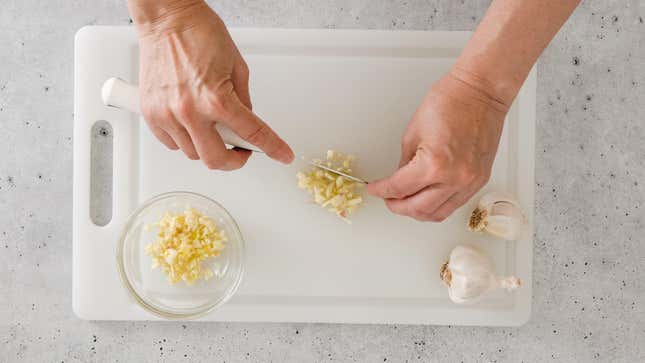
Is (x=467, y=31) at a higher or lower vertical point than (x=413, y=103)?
higher

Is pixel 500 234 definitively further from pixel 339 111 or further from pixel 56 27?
pixel 56 27

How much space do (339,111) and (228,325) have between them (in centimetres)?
55

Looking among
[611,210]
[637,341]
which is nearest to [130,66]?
[611,210]

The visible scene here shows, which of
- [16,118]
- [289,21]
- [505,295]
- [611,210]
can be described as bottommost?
[505,295]

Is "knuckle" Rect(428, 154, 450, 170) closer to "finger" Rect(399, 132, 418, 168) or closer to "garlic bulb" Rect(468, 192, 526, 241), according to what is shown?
"finger" Rect(399, 132, 418, 168)

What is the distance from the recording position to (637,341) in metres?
1.40

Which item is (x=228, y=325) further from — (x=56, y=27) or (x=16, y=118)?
(x=56, y=27)

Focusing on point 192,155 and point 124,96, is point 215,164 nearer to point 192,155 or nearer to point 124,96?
point 192,155

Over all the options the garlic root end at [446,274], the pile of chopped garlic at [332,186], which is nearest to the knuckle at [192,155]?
the pile of chopped garlic at [332,186]

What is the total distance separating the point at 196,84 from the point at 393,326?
72 centimetres

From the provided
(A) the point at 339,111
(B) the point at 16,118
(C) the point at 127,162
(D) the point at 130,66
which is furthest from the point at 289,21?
(B) the point at 16,118

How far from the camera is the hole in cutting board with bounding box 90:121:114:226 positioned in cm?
133

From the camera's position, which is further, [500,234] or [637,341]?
[637,341]

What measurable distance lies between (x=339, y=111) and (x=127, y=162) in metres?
0.48
